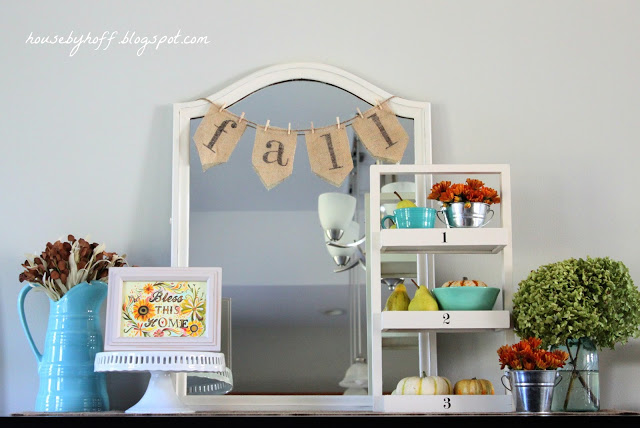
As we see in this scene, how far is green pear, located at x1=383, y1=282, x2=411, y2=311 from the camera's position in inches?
80.9

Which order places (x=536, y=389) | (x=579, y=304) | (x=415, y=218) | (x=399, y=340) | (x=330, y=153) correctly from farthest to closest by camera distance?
(x=330, y=153) < (x=399, y=340) < (x=415, y=218) < (x=579, y=304) < (x=536, y=389)

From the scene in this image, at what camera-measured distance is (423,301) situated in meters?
2.00

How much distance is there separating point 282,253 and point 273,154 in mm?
249

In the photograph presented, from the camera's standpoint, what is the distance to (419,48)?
236 cm

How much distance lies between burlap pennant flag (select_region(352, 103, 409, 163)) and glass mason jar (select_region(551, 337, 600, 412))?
618 mm

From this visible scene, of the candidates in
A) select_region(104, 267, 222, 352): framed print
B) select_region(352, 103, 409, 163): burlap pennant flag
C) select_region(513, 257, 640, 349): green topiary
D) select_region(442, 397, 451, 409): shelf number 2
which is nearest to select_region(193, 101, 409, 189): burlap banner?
select_region(352, 103, 409, 163): burlap pennant flag

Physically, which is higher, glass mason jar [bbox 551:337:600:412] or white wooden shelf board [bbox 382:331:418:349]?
white wooden shelf board [bbox 382:331:418:349]

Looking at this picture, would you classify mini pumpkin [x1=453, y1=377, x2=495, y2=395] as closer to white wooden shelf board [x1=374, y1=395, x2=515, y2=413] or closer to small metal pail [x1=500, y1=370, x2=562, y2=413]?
white wooden shelf board [x1=374, y1=395, x2=515, y2=413]

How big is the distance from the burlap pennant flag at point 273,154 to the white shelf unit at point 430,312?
26cm

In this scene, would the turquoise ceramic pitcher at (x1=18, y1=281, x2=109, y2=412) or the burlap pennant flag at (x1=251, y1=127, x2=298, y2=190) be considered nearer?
the turquoise ceramic pitcher at (x1=18, y1=281, x2=109, y2=412)

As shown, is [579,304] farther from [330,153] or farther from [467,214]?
[330,153]

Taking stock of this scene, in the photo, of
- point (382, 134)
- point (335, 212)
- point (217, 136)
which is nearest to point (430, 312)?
point (335, 212)

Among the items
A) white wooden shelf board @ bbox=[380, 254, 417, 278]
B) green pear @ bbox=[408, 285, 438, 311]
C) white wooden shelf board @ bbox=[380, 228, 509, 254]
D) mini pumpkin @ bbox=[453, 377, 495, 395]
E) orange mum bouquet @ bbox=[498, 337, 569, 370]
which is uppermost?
white wooden shelf board @ bbox=[380, 228, 509, 254]

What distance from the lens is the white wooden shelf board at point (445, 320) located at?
1.96m
